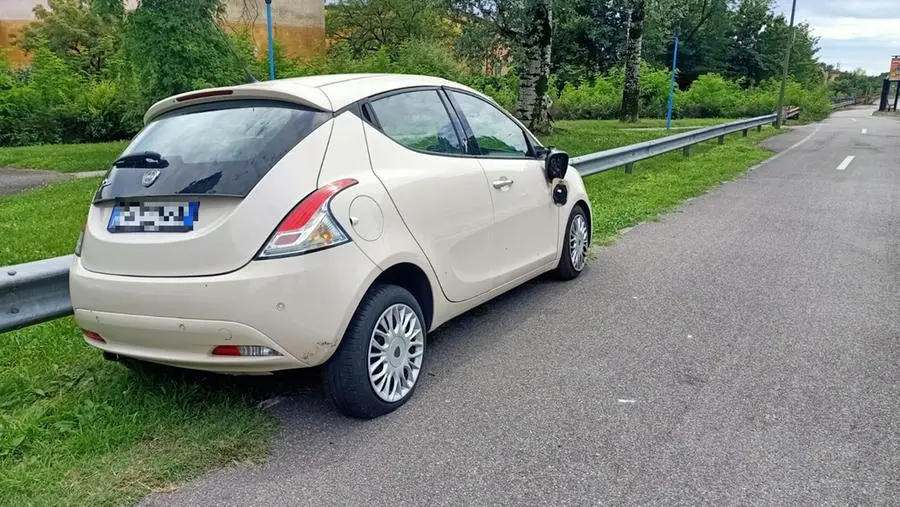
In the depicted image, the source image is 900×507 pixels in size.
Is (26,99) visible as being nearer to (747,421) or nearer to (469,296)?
(469,296)

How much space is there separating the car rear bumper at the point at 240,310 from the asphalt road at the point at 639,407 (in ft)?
1.79

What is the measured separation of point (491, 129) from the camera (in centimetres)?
491

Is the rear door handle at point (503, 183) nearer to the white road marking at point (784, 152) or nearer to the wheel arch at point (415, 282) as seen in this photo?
the wheel arch at point (415, 282)

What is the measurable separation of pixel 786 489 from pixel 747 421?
Result: 0.61 metres

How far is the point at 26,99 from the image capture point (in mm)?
22609

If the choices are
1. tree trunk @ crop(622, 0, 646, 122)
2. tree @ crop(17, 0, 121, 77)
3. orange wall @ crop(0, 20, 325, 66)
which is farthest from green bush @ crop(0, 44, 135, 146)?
tree trunk @ crop(622, 0, 646, 122)

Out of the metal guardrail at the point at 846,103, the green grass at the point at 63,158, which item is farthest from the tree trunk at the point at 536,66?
the metal guardrail at the point at 846,103

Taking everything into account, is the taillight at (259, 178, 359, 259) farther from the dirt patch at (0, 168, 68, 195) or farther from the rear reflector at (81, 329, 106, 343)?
the dirt patch at (0, 168, 68, 195)

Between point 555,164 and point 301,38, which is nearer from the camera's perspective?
point 555,164

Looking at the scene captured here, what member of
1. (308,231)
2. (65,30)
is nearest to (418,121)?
(308,231)

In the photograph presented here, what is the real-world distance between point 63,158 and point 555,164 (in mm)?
15646

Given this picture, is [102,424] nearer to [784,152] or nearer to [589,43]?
[784,152]

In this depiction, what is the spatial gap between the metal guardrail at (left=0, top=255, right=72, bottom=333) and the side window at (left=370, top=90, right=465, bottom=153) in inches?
75.4

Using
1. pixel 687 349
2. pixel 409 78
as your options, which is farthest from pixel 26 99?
pixel 687 349
